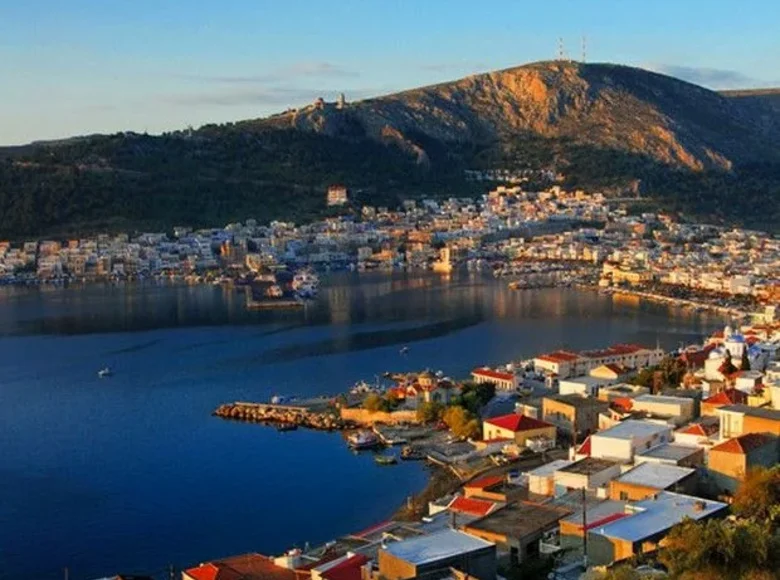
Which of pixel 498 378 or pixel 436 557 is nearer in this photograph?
pixel 436 557

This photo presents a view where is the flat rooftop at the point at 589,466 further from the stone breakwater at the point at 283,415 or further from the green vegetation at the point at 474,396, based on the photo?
the stone breakwater at the point at 283,415

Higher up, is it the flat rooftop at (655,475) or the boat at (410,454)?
the flat rooftop at (655,475)

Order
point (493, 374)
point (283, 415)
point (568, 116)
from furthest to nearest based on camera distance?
1. point (568, 116)
2. point (493, 374)
3. point (283, 415)

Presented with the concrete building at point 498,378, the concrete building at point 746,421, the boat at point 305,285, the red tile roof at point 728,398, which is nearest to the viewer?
the concrete building at point 746,421

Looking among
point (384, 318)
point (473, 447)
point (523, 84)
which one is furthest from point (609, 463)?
point (523, 84)

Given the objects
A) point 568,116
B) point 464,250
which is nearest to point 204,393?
point 464,250

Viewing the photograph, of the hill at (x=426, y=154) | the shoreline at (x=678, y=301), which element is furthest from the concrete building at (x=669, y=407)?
the hill at (x=426, y=154)

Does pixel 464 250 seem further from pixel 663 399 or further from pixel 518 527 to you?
pixel 518 527
